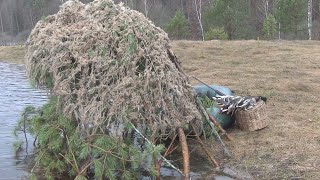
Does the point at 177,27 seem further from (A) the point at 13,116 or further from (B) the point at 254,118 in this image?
(B) the point at 254,118

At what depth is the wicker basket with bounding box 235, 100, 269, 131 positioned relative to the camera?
760cm

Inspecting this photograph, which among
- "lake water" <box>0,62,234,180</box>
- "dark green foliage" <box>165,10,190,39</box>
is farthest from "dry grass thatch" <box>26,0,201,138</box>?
"dark green foliage" <box>165,10,190,39</box>

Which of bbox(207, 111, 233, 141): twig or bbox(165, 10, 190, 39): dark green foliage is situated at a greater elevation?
bbox(165, 10, 190, 39): dark green foliage

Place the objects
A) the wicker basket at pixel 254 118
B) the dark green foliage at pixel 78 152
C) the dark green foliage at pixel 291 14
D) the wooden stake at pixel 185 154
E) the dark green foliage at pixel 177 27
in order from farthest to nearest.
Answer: the dark green foliage at pixel 177 27, the dark green foliage at pixel 291 14, the wicker basket at pixel 254 118, the wooden stake at pixel 185 154, the dark green foliage at pixel 78 152

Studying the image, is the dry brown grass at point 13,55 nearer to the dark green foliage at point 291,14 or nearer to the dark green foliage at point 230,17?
the dark green foliage at point 230,17

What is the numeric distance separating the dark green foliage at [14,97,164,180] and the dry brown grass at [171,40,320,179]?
1.55 metres

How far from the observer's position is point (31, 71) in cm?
675

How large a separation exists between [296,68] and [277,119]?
204 inches

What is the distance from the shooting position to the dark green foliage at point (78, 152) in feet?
19.0

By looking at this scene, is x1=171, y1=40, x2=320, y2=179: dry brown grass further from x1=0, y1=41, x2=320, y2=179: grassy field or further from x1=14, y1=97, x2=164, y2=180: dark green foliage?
x1=14, y1=97, x2=164, y2=180: dark green foliage

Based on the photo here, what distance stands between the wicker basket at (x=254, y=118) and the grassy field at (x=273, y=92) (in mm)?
113

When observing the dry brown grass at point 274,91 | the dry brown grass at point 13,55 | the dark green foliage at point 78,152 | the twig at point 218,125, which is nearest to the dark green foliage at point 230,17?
the dry brown grass at point 274,91

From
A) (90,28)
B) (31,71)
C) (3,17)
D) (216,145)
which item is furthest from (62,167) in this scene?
(3,17)

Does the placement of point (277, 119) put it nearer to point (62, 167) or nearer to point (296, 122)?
point (296, 122)
